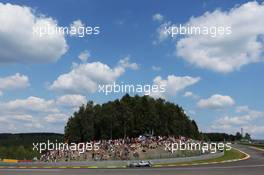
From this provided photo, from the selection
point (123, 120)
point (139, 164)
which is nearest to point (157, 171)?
point (139, 164)

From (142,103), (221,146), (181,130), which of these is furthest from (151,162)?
(181,130)

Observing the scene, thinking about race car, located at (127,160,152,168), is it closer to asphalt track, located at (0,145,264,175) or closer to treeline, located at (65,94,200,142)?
asphalt track, located at (0,145,264,175)

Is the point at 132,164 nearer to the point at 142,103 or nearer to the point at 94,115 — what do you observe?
the point at 94,115

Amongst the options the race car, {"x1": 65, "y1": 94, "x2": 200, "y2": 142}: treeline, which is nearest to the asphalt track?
the race car

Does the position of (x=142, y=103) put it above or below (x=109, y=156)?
above

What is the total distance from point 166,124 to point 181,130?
8590 mm

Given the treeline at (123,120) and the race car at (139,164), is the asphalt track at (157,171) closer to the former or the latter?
the race car at (139,164)

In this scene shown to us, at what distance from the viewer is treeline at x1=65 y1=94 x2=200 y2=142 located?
11544 centimetres

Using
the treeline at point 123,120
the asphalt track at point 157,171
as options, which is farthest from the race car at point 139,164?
the treeline at point 123,120

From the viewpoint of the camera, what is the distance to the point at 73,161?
6019cm

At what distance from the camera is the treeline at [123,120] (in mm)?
115438

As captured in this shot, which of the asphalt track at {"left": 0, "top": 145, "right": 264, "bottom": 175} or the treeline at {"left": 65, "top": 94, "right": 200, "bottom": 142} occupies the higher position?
the treeline at {"left": 65, "top": 94, "right": 200, "bottom": 142}

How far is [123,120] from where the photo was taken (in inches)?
4680

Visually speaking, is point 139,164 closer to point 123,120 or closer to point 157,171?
point 157,171
